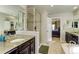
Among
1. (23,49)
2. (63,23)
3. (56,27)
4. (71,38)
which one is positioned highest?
(63,23)

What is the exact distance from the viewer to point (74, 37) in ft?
8.75

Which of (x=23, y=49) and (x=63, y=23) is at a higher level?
(x=63, y=23)

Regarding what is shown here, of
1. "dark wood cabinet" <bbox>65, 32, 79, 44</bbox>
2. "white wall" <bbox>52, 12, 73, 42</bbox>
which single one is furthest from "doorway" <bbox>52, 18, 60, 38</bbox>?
"dark wood cabinet" <bbox>65, 32, 79, 44</bbox>

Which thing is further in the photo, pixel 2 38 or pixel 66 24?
pixel 66 24

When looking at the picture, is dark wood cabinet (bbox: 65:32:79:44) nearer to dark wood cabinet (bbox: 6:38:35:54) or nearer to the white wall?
the white wall

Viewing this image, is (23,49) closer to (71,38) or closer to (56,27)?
(56,27)

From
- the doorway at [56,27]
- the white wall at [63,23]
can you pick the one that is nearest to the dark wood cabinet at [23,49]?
Result: the doorway at [56,27]

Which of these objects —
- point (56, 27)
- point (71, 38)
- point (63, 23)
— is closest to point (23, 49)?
point (56, 27)

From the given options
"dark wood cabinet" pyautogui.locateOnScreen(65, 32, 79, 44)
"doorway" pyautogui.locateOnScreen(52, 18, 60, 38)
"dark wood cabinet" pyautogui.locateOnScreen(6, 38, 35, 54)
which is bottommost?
"dark wood cabinet" pyautogui.locateOnScreen(6, 38, 35, 54)

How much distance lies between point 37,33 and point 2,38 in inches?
65.4

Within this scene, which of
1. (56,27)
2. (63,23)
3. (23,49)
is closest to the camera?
(23,49)

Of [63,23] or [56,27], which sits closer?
[56,27]
